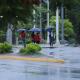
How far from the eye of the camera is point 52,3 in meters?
4.36

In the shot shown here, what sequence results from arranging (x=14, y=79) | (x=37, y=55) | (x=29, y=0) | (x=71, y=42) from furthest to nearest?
(x=71, y=42) → (x=37, y=55) → (x=14, y=79) → (x=29, y=0)

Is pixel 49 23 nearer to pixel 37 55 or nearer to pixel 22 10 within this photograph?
pixel 37 55

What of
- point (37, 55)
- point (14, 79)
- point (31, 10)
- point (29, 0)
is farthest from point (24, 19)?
point (37, 55)

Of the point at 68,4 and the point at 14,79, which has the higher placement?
the point at 68,4

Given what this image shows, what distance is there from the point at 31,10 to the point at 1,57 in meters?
23.1

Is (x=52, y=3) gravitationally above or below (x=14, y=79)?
above

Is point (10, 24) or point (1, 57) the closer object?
point (10, 24)

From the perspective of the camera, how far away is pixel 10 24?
14.4 feet

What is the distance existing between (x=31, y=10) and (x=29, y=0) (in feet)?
1.12

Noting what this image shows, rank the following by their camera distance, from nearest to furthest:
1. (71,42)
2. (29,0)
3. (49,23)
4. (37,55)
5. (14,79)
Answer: (29,0), (14,79), (37,55), (71,42), (49,23)

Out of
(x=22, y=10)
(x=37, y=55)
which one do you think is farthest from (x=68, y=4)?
(x=37, y=55)

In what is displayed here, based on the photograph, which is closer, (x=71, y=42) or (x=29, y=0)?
(x=29, y=0)

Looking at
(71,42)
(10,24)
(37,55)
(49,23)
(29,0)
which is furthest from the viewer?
(49,23)

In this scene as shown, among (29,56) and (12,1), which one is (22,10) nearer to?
(12,1)
